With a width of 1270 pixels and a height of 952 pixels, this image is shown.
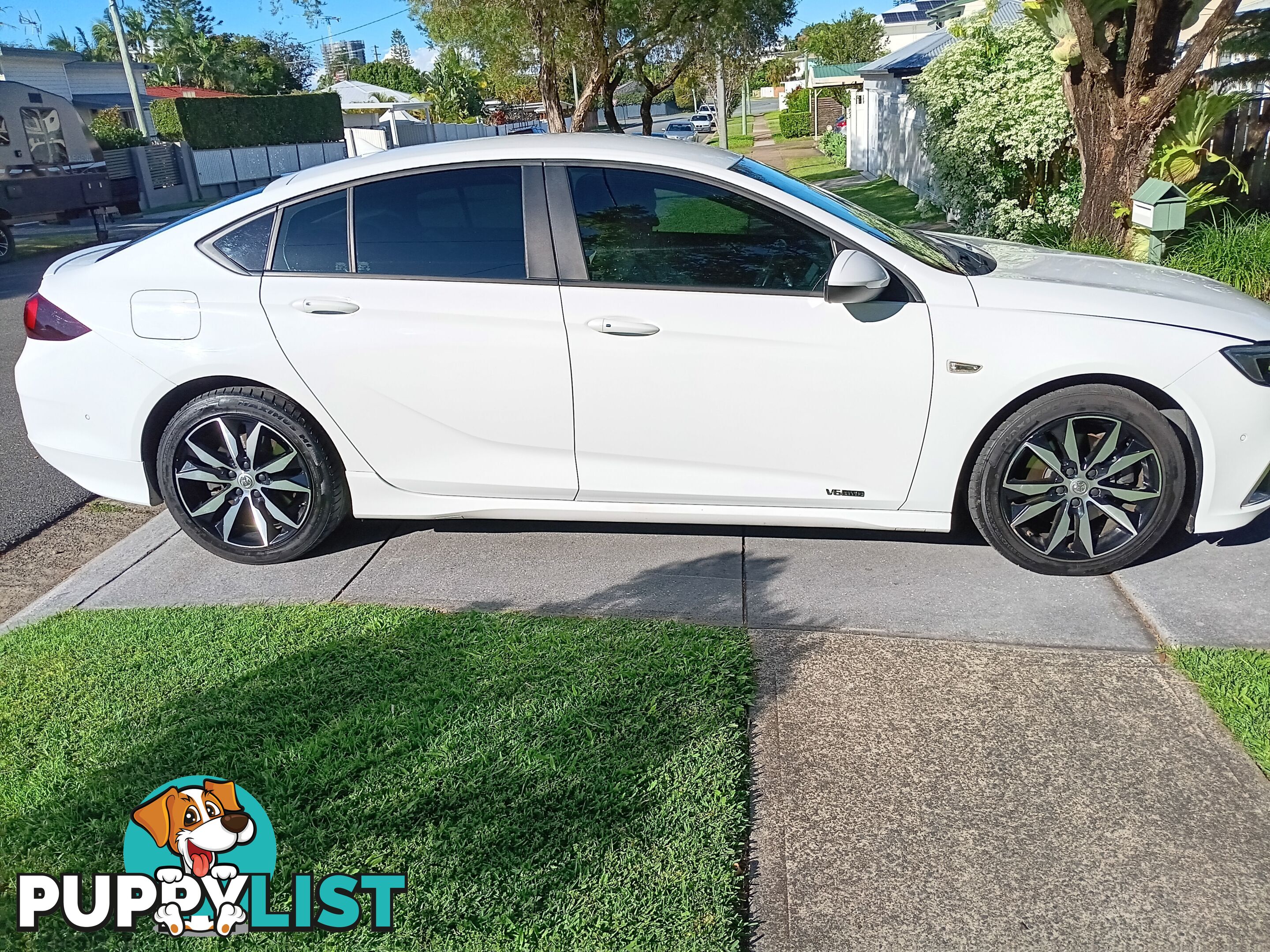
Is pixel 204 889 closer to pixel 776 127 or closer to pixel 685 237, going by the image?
pixel 685 237

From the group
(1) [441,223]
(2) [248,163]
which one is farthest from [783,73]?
(1) [441,223]

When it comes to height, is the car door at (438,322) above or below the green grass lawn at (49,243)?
above

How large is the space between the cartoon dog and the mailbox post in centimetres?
626

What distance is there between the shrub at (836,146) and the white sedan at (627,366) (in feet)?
81.1

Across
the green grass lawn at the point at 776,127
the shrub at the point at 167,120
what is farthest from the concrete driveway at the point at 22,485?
the green grass lawn at the point at 776,127

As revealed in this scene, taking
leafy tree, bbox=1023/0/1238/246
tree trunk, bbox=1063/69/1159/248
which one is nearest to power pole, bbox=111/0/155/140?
leafy tree, bbox=1023/0/1238/246

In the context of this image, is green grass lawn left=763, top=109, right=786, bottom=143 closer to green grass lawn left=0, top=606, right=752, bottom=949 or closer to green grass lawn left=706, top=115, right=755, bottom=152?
green grass lawn left=706, top=115, right=755, bottom=152

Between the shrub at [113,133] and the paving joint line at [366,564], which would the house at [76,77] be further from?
the paving joint line at [366,564]

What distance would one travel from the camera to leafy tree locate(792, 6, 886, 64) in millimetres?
58219

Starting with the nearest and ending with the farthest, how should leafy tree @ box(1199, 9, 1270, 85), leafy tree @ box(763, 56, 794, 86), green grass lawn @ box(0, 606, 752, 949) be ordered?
green grass lawn @ box(0, 606, 752, 949), leafy tree @ box(1199, 9, 1270, 85), leafy tree @ box(763, 56, 794, 86)

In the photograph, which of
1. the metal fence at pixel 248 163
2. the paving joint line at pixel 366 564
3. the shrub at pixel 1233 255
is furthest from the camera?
the metal fence at pixel 248 163

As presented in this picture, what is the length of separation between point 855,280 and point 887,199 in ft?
48.4

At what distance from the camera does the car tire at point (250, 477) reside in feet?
13.9

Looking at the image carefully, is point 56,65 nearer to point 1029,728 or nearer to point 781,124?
point 781,124
